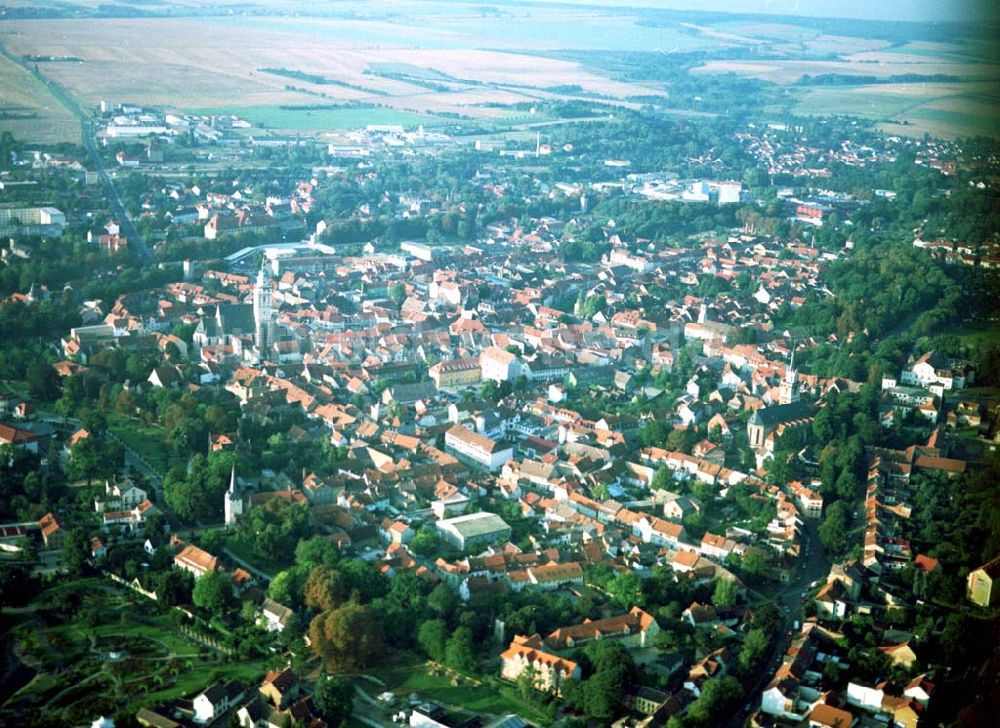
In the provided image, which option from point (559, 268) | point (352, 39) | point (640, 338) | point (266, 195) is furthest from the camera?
point (352, 39)

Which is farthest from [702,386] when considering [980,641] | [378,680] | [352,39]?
[352,39]

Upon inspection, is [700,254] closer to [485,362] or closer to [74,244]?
[485,362]

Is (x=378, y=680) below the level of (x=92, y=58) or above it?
below

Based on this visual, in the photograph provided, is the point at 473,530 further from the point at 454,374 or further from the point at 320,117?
the point at 320,117

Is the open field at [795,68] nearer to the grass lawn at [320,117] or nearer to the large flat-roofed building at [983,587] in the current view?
the grass lawn at [320,117]

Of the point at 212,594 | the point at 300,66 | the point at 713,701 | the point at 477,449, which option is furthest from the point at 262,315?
the point at 300,66

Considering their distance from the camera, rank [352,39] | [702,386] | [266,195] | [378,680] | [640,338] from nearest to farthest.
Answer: [378,680] → [702,386] → [640,338] → [266,195] → [352,39]

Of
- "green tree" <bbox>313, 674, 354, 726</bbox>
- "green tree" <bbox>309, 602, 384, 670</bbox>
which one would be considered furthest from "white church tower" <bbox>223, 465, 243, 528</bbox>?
"green tree" <bbox>313, 674, 354, 726</bbox>
